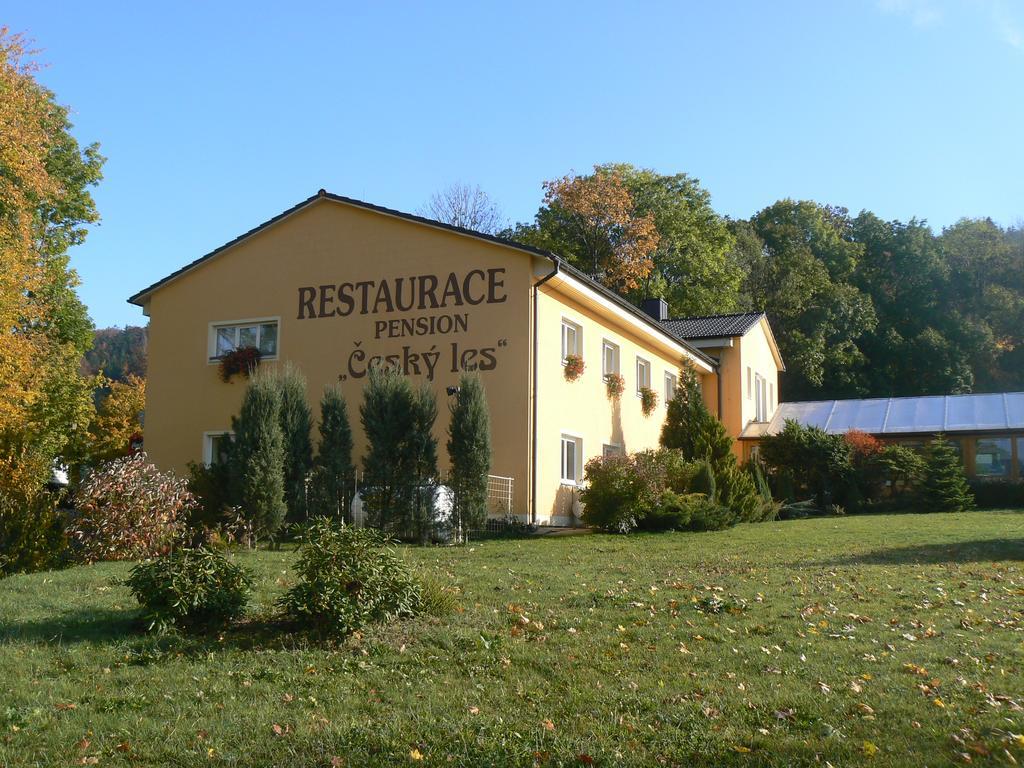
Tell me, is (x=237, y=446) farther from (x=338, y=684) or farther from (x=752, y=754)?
(x=752, y=754)

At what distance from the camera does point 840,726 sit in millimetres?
6000

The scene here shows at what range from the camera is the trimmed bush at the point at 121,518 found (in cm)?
1358

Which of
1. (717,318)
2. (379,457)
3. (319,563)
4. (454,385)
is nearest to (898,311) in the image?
(717,318)

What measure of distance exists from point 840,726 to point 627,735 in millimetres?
1272

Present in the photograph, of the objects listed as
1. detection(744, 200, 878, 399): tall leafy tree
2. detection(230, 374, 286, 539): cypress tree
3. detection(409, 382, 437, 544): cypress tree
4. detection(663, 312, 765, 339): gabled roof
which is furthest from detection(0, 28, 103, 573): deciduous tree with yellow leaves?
detection(744, 200, 878, 399): tall leafy tree

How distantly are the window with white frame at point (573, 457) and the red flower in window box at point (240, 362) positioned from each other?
7.43 meters

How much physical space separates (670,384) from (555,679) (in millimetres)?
23657

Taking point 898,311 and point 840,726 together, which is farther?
point 898,311

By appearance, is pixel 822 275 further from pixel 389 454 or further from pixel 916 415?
pixel 389 454

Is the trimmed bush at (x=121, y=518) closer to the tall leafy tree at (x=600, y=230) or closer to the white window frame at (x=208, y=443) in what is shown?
the white window frame at (x=208, y=443)

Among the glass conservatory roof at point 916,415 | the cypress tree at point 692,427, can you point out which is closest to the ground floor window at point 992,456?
the glass conservatory roof at point 916,415

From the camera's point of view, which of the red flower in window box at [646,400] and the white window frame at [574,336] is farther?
the red flower in window box at [646,400]

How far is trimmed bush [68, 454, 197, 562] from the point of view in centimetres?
1358

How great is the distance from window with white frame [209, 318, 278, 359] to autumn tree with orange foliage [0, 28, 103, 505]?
4159 mm
